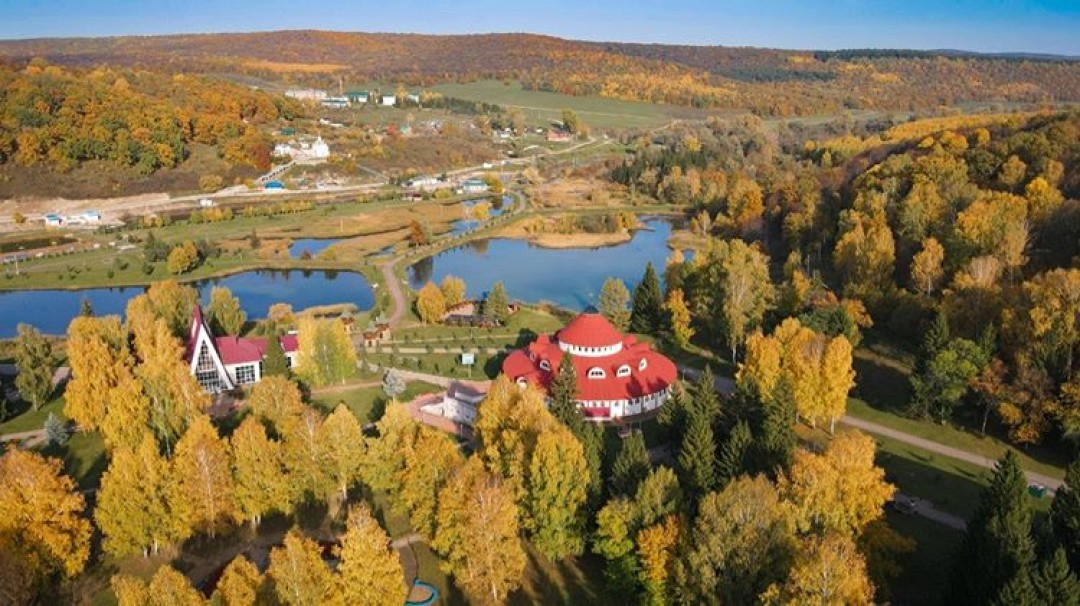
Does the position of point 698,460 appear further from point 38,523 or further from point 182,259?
point 182,259

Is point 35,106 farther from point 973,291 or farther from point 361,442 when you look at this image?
point 973,291

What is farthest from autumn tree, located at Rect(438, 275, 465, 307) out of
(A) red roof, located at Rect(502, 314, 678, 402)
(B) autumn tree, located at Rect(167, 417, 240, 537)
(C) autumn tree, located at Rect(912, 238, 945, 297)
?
(B) autumn tree, located at Rect(167, 417, 240, 537)

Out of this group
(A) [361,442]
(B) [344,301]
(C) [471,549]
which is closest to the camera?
(C) [471,549]

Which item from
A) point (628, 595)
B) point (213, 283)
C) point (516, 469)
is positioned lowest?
point (213, 283)

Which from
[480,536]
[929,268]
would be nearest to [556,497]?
[480,536]

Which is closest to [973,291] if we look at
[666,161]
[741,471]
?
[741,471]

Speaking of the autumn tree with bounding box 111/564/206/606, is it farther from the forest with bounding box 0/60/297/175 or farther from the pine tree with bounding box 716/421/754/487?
the forest with bounding box 0/60/297/175

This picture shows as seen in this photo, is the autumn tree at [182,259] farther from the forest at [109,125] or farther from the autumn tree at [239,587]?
the autumn tree at [239,587]
